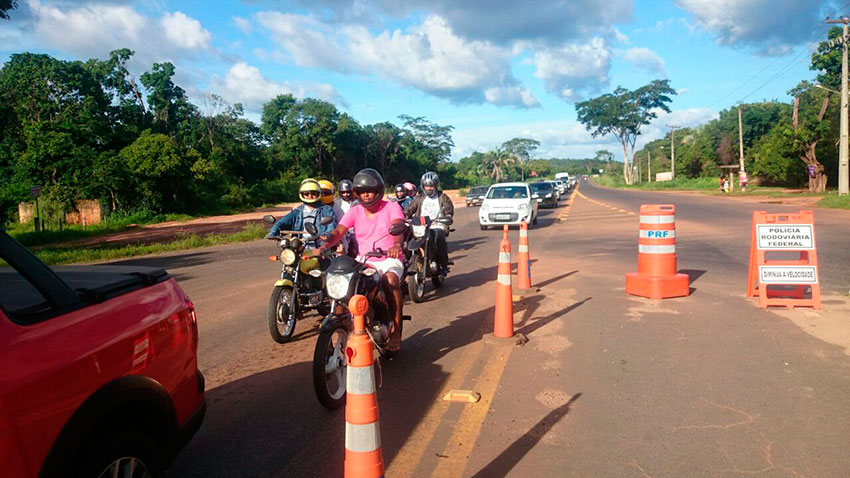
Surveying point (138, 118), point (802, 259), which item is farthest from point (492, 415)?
point (138, 118)

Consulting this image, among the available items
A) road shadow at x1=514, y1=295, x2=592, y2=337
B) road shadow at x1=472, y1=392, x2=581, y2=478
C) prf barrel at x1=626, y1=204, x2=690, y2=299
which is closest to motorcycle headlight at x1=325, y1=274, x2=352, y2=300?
road shadow at x1=472, y1=392, x2=581, y2=478

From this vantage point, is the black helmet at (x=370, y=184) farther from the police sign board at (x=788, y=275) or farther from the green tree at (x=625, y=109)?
the green tree at (x=625, y=109)

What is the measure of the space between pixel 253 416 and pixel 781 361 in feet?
14.6

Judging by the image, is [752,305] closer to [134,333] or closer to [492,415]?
[492,415]

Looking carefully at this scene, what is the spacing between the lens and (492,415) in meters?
4.20

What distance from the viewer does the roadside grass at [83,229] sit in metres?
23.3

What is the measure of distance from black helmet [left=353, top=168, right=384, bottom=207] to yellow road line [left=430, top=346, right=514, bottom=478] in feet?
5.92

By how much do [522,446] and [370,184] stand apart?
8.36 ft

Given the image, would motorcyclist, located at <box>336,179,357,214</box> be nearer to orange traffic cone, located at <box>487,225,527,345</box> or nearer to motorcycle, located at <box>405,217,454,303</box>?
motorcycle, located at <box>405,217,454,303</box>

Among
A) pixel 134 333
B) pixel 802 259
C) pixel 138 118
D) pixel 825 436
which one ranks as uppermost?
pixel 138 118

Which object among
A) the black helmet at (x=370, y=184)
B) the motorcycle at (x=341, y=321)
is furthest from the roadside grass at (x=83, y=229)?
the motorcycle at (x=341, y=321)

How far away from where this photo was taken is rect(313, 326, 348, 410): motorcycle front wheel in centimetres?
411

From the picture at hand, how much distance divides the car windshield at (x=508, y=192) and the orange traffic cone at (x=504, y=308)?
49.0 ft

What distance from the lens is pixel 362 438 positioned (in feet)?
8.42
